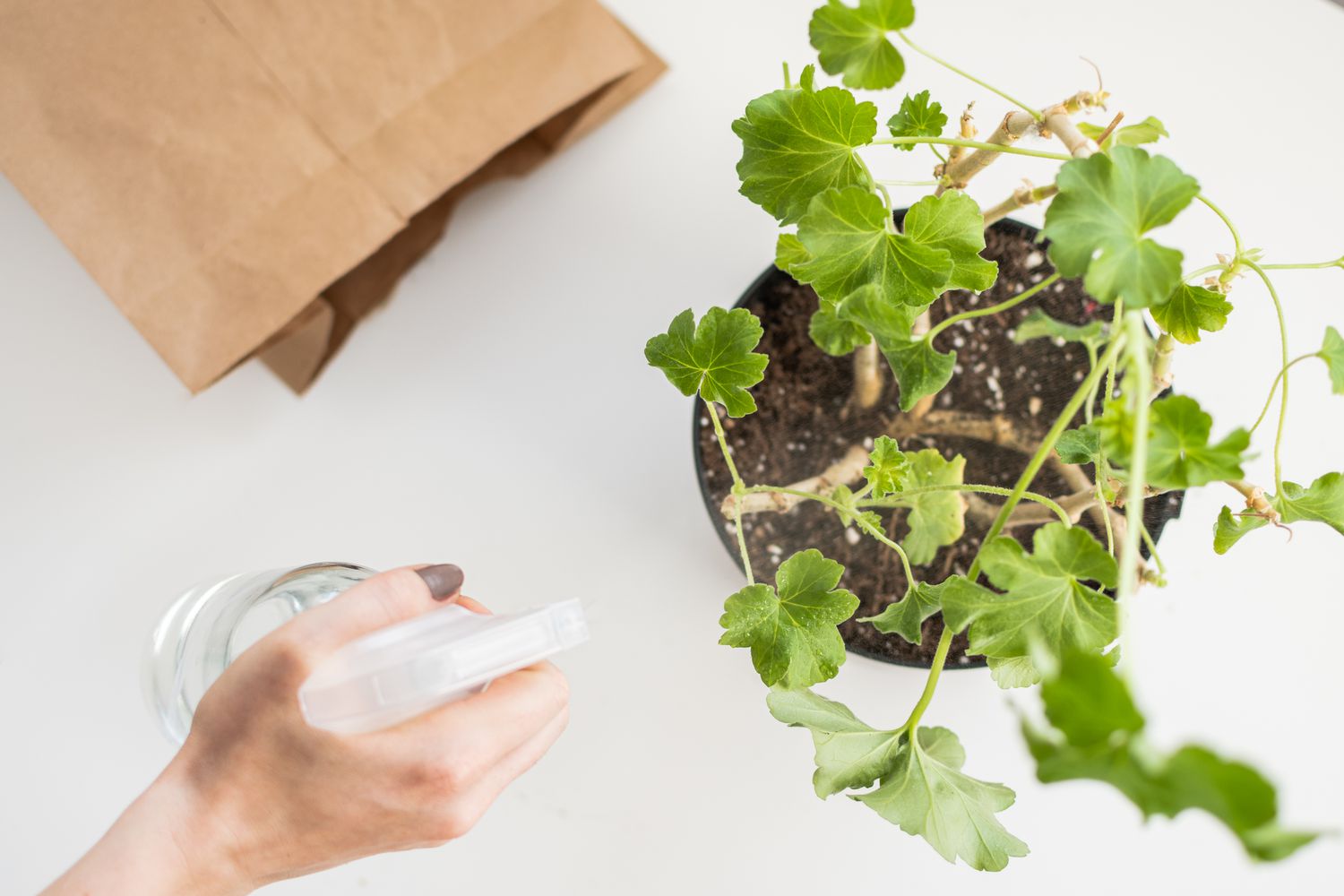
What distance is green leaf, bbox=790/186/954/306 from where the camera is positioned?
Answer: 1.34 ft

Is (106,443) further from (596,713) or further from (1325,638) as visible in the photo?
(1325,638)

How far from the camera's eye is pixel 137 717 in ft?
2.49

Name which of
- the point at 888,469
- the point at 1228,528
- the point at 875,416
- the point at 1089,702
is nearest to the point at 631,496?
the point at 875,416

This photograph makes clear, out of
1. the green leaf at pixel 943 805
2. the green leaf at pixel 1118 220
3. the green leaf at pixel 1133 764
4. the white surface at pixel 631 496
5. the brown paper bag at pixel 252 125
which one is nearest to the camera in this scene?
the green leaf at pixel 1133 764

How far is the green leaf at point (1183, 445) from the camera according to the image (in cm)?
34

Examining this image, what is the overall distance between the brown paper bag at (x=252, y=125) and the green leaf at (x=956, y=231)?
0.37m

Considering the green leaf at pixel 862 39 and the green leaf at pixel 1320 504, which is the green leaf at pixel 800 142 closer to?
the green leaf at pixel 862 39

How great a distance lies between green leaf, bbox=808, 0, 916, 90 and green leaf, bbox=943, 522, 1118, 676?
0.67 feet

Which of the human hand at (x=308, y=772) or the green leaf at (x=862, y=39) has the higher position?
the green leaf at (x=862, y=39)

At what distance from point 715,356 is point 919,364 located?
115 mm

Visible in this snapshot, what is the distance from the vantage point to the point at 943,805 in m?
0.44

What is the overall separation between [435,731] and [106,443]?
0.51 metres

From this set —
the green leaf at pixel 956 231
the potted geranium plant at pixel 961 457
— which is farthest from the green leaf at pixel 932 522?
the green leaf at pixel 956 231

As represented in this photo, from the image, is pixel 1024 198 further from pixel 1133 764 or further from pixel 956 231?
pixel 1133 764
